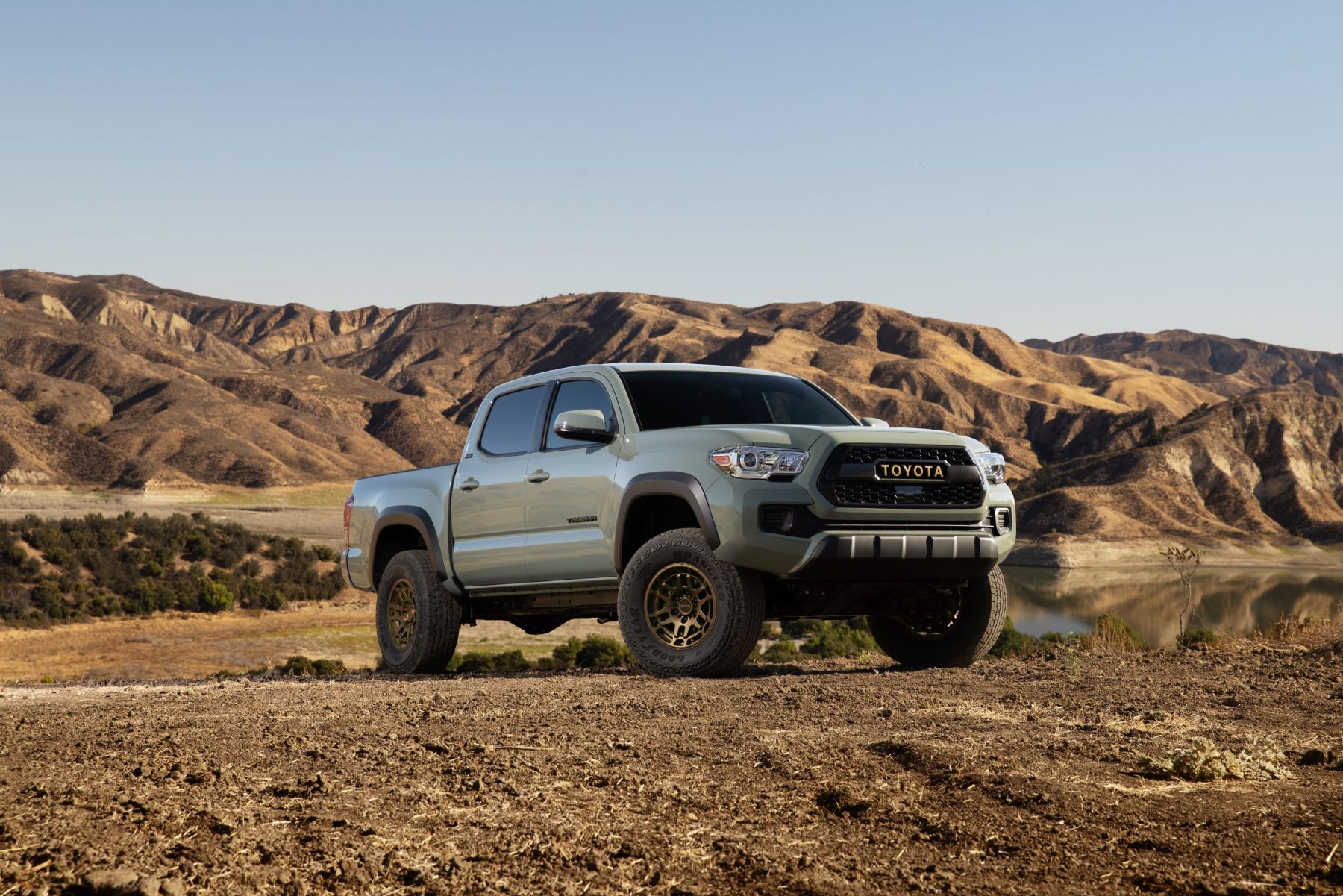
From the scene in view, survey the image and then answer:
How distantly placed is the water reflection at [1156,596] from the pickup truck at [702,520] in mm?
39288

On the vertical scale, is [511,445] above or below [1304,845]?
above

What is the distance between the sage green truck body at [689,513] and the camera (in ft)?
27.0

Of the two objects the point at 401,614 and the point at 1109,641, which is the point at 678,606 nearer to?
the point at 401,614

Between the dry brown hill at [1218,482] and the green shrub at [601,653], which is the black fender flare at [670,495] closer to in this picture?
the green shrub at [601,653]

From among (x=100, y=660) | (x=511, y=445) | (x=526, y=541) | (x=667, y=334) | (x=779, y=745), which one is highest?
(x=667, y=334)

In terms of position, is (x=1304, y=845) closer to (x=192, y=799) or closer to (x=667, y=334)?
(x=192, y=799)

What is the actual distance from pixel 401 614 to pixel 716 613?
3.96 meters

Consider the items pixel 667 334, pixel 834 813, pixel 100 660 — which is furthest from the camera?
pixel 667 334

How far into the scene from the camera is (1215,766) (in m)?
5.14

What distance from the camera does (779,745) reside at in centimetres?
574

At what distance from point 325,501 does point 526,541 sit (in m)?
92.1

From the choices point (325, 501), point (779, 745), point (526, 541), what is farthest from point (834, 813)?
point (325, 501)

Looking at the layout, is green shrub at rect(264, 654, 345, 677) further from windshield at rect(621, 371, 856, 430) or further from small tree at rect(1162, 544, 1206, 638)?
windshield at rect(621, 371, 856, 430)

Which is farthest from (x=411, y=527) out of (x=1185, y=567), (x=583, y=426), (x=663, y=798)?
(x=1185, y=567)
